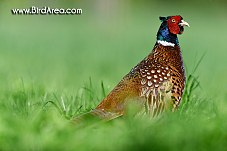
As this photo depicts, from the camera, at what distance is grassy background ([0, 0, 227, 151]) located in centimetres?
416

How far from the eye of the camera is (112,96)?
5305 mm

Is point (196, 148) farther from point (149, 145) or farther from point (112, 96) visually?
point (112, 96)

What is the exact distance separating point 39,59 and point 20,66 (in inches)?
61.7

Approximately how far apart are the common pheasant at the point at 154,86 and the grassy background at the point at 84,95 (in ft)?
0.68

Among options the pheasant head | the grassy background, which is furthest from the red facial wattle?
the grassy background

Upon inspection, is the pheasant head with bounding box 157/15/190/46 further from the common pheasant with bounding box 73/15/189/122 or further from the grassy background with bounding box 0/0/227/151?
the grassy background with bounding box 0/0/227/151

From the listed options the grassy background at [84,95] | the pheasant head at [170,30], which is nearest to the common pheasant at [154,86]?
the pheasant head at [170,30]

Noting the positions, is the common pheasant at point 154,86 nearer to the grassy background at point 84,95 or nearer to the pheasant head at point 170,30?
the pheasant head at point 170,30

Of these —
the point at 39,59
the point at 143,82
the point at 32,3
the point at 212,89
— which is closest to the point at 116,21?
the point at 32,3

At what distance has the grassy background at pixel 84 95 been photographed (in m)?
4.16

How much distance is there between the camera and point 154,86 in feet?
17.7

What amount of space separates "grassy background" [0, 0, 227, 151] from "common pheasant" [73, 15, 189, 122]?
0.68 feet

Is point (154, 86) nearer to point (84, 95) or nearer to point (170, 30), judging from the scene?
point (170, 30)

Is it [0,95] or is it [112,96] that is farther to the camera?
[0,95]
